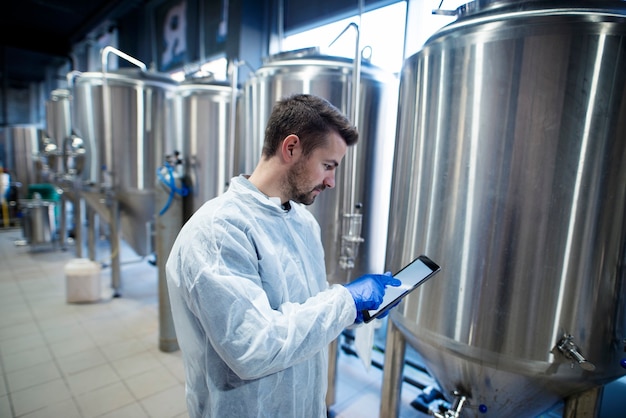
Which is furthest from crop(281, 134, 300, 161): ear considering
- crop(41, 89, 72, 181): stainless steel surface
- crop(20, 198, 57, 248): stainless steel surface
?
crop(20, 198, 57, 248): stainless steel surface

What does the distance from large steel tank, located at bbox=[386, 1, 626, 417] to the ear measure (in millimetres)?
464

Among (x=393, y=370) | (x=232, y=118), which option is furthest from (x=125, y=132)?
(x=393, y=370)

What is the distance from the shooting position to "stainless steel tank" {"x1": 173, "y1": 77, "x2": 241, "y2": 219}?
7.96ft

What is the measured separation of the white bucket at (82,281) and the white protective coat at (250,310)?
8.40 ft

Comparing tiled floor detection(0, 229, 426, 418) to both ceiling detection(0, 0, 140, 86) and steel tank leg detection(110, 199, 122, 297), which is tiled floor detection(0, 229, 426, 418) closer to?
steel tank leg detection(110, 199, 122, 297)

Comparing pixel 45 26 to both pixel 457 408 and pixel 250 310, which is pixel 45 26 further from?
pixel 457 408

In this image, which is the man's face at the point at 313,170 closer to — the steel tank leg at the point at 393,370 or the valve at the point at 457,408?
the steel tank leg at the point at 393,370

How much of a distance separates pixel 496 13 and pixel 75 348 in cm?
289

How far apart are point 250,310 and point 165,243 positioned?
176 centimetres

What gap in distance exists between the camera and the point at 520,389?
1003 millimetres

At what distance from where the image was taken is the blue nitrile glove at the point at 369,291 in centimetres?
88

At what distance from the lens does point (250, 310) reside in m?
0.69

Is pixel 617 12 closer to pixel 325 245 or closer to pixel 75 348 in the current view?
pixel 325 245

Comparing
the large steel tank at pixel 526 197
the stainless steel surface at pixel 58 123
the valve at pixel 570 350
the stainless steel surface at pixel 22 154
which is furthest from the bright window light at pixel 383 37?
the stainless steel surface at pixel 22 154
